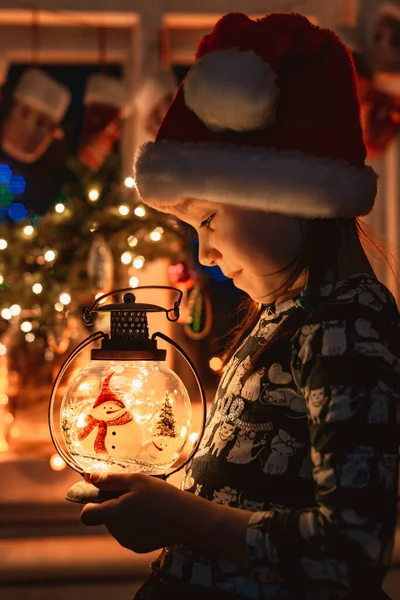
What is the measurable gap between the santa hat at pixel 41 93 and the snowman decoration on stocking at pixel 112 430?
1.54 metres

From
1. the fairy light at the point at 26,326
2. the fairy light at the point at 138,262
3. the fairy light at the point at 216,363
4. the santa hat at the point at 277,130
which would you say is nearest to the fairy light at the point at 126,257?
the fairy light at the point at 138,262

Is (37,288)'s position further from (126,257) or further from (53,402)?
(53,402)

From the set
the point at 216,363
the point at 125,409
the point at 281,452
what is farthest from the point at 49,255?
the point at 281,452

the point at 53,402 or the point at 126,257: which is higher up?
the point at 126,257

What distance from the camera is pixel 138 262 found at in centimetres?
212

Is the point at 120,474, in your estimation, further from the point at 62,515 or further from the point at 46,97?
the point at 46,97

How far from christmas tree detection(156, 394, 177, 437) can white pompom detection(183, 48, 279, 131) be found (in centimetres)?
33

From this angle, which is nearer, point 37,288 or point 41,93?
point 37,288

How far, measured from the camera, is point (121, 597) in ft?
6.26

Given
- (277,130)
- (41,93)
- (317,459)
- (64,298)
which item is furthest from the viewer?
(41,93)

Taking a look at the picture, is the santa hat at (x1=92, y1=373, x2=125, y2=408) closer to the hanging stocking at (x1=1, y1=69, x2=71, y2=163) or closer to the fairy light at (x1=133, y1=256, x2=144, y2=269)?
the fairy light at (x1=133, y1=256, x2=144, y2=269)

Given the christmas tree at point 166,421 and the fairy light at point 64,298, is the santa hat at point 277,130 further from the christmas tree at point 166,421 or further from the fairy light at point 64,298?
the fairy light at point 64,298

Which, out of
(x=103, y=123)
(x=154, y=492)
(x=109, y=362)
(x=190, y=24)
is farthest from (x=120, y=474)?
(x=190, y=24)

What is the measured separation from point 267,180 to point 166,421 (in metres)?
0.31
